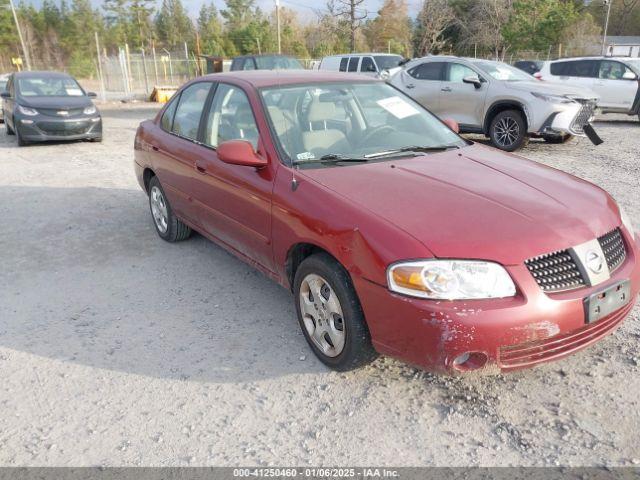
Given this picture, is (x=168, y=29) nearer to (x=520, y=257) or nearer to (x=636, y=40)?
(x=636, y=40)

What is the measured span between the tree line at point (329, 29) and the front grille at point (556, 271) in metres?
27.1

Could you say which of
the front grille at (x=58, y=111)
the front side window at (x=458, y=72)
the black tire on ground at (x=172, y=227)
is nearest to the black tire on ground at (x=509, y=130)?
the front side window at (x=458, y=72)

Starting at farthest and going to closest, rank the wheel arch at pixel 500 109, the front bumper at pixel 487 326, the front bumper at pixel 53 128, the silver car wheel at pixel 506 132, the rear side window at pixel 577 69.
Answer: the rear side window at pixel 577 69 < the front bumper at pixel 53 128 < the silver car wheel at pixel 506 132 < the wheel arch at pixel 500 109 < the front bumper at pixel 487 326

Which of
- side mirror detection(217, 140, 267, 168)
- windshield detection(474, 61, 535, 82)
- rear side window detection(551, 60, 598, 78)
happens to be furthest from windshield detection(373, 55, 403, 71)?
side mirror detection(217, 140, 267, 168)

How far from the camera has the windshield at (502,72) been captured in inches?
396

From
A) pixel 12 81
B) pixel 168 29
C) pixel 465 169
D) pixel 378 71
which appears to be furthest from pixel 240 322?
pixel 168 29

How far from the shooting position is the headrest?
3.71 m

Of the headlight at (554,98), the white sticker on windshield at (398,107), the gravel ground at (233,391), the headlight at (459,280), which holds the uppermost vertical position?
the white sticker on windshield at (398,107)

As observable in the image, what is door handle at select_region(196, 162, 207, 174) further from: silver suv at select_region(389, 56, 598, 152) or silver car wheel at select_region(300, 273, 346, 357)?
silver suv at select_region(389, 56, 598, 152)

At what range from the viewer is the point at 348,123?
3.82 m

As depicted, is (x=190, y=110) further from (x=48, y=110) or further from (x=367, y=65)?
(x=367, y=65)

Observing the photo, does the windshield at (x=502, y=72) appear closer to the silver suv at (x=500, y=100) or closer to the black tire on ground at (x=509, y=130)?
the silver suv at (x=500, y=100)

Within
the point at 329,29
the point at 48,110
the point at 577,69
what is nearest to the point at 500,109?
the point at 577,69

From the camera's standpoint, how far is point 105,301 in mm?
4109
